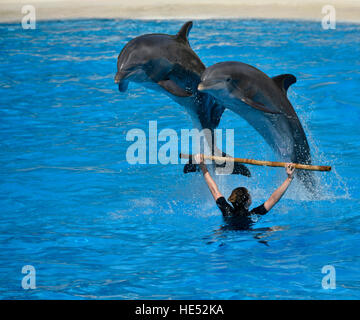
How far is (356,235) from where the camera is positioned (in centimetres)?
655

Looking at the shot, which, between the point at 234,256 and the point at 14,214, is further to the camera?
the point at 14,214

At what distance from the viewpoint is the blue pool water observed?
563 centimetres

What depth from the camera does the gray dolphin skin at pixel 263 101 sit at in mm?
6000

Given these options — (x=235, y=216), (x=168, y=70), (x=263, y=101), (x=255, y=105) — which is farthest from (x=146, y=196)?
(x=255, y=105)

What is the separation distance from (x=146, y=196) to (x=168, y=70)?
1980 mm

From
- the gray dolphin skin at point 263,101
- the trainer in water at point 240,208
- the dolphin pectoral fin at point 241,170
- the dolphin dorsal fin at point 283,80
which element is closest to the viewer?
the gray dolphin skin at point 263,101

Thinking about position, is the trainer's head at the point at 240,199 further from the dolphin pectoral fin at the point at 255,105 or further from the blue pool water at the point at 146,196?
the dolphin pectoral fin at the point at 255,105

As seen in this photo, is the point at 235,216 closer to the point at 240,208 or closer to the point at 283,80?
the point at 240,208

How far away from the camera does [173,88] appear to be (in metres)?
6.37

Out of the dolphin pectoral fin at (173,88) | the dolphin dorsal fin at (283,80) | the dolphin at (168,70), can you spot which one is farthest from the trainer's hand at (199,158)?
the dolphin dorsal fin at (283,80)

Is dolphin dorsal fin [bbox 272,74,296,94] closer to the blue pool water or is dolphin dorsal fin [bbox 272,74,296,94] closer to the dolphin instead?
the dolphin
